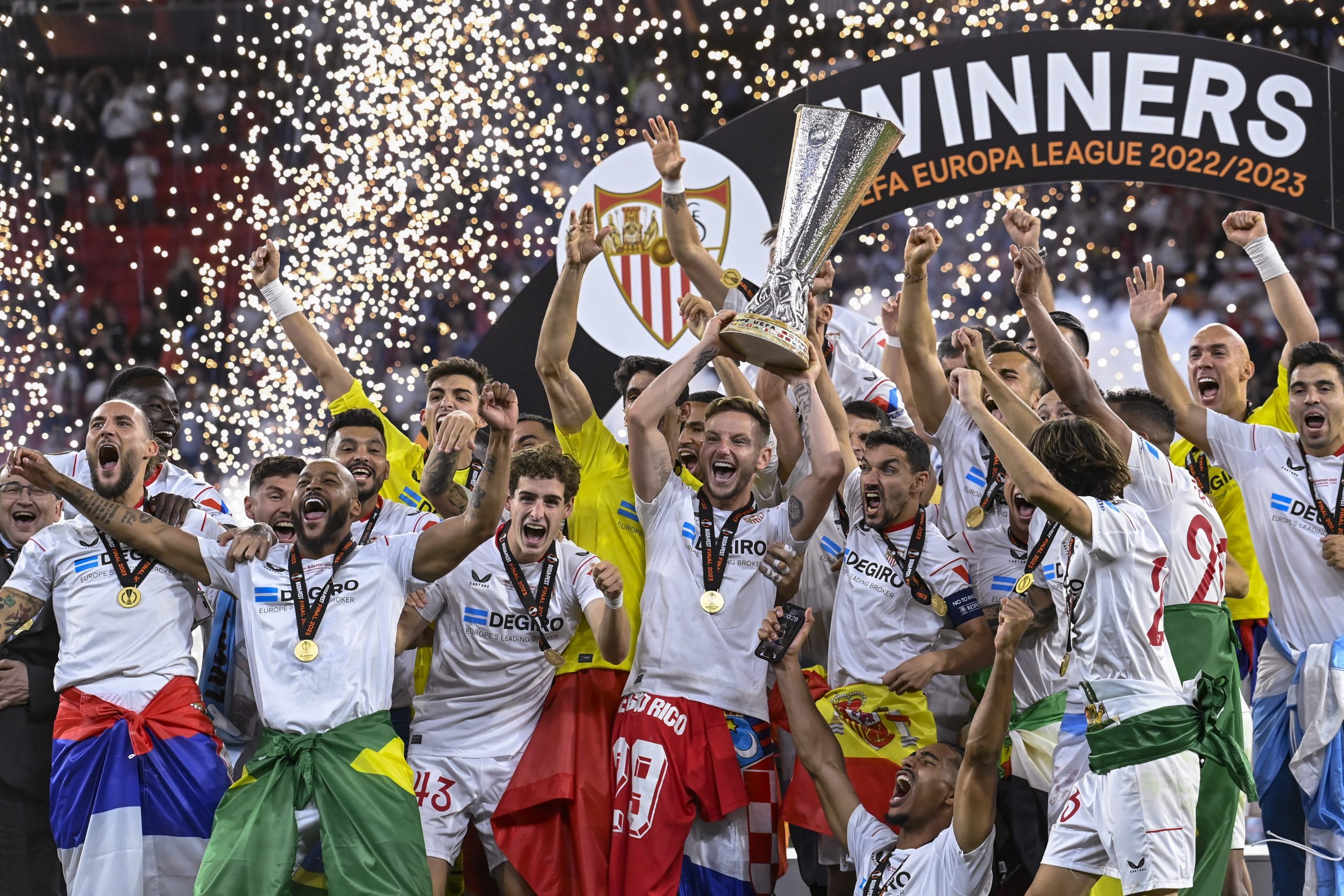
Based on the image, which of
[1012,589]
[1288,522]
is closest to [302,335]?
[1012,589]

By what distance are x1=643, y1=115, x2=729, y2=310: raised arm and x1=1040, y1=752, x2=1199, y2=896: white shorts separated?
8.02ft

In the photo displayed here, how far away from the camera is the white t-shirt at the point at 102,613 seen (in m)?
4.35

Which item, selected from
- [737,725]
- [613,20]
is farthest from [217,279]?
[737,725]

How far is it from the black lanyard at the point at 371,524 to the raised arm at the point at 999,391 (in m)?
1.94

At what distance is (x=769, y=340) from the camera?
411 cm

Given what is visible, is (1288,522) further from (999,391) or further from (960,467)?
(999,391)

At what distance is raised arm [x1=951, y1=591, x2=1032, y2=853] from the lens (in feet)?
12.1

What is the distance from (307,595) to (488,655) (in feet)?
2.03

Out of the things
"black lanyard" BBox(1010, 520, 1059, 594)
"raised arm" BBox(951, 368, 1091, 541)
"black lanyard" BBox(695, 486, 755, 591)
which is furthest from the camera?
"black lanyard" BBox(695, 486, 755, 591)

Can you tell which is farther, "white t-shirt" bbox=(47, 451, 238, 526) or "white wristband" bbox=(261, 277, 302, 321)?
"white wristband" bbox=(261, 277, 302, 321)

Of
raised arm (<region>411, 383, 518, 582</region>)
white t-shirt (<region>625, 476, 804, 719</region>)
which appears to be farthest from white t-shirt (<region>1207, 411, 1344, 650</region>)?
raised arm (<region>411, 383, 518, 582</region>)

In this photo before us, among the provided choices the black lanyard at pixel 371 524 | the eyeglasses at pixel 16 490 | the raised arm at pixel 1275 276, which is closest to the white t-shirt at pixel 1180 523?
the raised arm at pixel 1275 276

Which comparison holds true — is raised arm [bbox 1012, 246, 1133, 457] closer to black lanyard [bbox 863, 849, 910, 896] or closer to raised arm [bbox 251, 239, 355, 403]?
black lanyard [bbox 863, 849, 910, 896]

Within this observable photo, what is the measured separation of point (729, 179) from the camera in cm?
696
